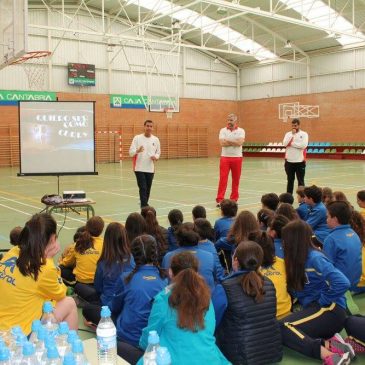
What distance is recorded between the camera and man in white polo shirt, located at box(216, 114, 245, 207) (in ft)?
33.8

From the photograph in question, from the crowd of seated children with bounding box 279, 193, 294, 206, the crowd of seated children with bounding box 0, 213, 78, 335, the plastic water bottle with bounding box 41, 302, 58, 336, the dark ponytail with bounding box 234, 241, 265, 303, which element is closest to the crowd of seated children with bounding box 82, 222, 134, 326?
the crowd of seated children with bounding box 0, 213, 78, 335

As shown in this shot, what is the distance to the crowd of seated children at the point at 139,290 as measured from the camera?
3.38m

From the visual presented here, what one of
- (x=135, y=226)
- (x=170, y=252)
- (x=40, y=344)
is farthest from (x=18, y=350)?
(x=135, y=226)

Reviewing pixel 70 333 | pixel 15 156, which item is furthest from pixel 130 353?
pixel 15 156

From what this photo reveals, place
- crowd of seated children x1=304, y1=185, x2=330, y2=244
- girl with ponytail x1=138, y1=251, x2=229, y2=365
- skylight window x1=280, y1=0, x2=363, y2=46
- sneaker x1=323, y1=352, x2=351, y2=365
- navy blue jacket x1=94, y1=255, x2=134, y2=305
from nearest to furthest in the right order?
girl with ponytail x1=138, y1=251, x2=229, y2=365 → sneaker x1=323, y1=352, x2=351, y2=365 → navy blue jacket x1=94, y1=255, x2=134, y2=305 → crowd of seated children x1=304, y1=185, x2=330, y2=244 → skylight window x1=280, y1=0, x2=363, y2=46

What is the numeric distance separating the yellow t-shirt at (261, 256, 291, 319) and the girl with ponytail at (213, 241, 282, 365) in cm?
44

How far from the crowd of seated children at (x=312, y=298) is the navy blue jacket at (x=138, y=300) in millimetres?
1030

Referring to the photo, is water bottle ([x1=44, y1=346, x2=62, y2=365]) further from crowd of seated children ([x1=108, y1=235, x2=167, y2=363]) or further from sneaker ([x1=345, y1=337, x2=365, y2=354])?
sneaker ([x1=345, y1=337, x2=365, y2=354])

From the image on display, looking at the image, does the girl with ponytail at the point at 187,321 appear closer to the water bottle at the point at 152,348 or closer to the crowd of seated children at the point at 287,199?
the water bottle at the point at 152,348

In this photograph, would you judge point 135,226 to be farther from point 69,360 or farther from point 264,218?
point 69,360

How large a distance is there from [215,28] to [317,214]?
2177 cm

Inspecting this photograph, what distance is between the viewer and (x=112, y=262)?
4.13 metres

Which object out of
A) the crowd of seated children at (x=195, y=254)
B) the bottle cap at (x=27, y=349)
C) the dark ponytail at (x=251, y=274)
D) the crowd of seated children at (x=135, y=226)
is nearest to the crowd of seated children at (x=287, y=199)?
the crowd of seated children at (x=135, y=226)

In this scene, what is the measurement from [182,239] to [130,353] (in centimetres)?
120
